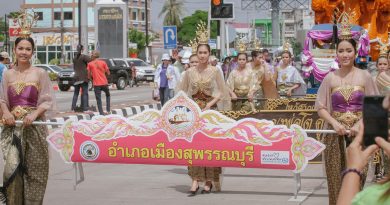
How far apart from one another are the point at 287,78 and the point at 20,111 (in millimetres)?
8961

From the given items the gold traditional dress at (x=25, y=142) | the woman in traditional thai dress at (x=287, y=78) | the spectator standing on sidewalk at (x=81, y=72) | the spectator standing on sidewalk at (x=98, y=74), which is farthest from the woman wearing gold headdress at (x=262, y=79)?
the spectator standing on sidewalk at (x=81, y=72)

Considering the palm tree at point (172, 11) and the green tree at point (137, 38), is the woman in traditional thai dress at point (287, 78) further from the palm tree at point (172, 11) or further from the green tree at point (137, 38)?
the palm tree at point (172, 11)

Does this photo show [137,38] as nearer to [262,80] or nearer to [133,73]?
[133,73]

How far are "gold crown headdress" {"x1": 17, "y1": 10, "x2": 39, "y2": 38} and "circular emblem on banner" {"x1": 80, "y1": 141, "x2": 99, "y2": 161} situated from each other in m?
1.67

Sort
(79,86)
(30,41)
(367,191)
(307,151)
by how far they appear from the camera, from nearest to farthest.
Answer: (367,191)
(30,41)
(307,151)
(79,86)

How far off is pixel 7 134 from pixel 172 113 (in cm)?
200

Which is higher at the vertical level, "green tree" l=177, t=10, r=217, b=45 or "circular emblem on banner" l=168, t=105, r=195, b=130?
"green tree" l=177, t=10, r=217, b=45

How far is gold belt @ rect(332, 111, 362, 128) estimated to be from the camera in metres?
7.29

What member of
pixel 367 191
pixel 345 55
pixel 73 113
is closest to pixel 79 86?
pixel 73 113

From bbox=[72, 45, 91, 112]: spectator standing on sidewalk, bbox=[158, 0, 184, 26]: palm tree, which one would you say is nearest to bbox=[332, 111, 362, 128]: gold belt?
bbox=[72, 45, 91, 112]: spectator standing on sidewalk

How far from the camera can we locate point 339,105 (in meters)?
7.35

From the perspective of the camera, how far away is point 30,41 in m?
7.88

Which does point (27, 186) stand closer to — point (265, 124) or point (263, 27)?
point (265, 124)

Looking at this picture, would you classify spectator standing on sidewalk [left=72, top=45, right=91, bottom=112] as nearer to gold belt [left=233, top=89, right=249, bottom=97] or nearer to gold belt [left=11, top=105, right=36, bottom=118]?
gold belt [left=233, top=89, right=249, bottom=97]
